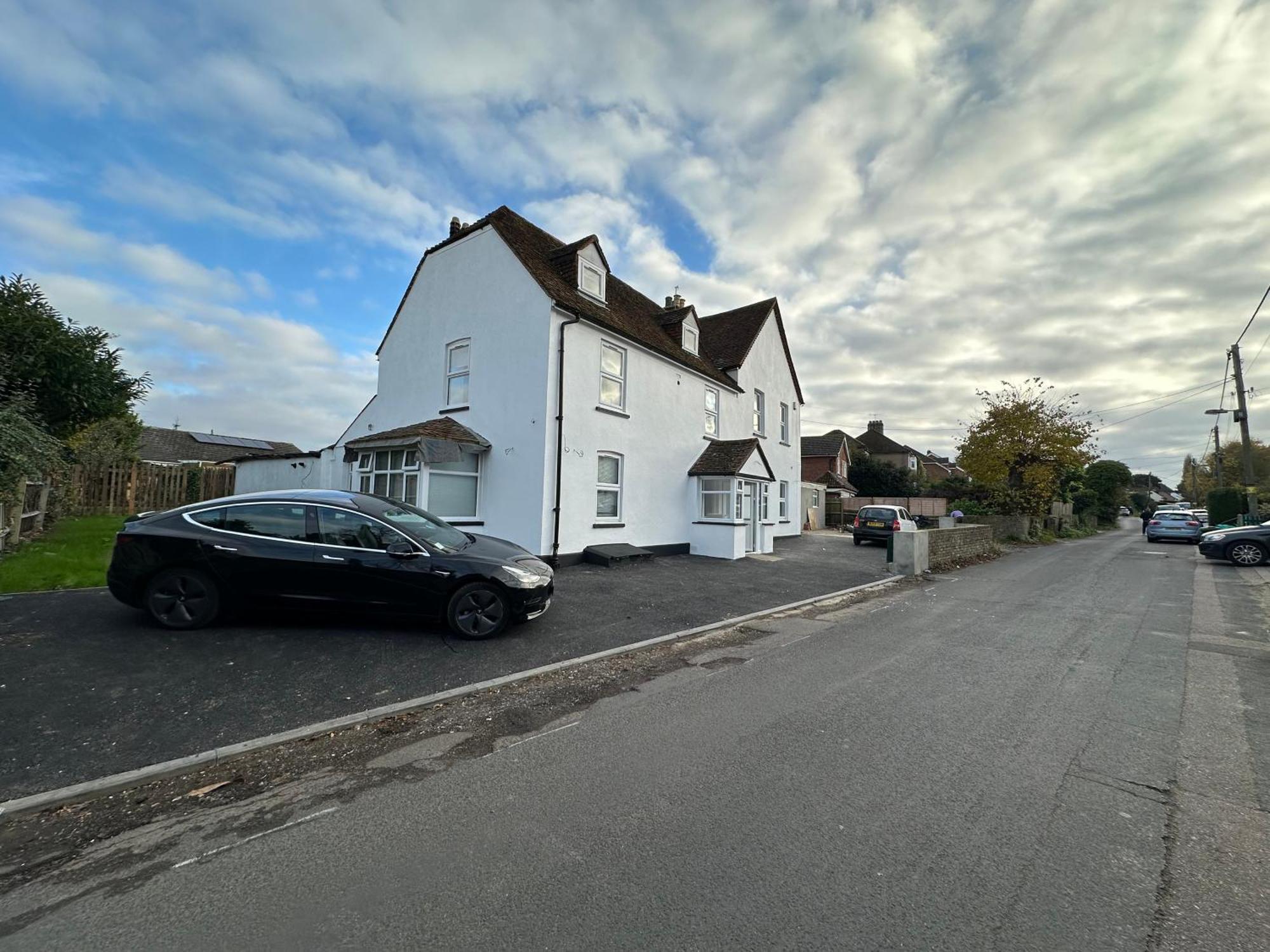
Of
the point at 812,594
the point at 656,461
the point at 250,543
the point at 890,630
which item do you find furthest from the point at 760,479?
the point at 250,543

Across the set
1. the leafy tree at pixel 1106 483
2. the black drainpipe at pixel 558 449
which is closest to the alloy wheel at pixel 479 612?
the black drainpipe at pixel 558 449

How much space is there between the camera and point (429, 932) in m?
2.28

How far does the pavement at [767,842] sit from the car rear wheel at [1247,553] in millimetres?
15468

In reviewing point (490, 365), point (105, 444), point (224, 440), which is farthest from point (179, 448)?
point (490, 365)

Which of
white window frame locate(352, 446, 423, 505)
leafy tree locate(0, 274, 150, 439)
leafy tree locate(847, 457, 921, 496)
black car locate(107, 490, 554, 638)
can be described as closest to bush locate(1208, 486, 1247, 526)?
leafy tree locate(847, 457, 921, 496)

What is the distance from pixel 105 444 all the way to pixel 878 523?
1113 inches

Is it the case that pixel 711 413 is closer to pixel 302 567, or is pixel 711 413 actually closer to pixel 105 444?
pixel 302 567

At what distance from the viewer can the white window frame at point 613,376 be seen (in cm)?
1427

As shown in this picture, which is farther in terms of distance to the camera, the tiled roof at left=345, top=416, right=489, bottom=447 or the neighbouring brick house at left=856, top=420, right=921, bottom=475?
the neighbouring brick house at left=856, top=420, right=921, bottom=475

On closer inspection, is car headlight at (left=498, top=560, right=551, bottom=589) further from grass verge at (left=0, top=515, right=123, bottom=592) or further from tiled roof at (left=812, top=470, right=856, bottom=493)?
tiled roof at (left=812, top=470, right=856, bottom=493)

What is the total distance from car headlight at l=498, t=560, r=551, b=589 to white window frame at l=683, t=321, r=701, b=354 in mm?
13251

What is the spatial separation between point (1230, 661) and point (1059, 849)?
19.1 feet

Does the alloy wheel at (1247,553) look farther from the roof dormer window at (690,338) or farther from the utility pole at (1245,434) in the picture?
the roof dormer window at (690,338)

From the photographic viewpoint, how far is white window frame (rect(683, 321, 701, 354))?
19.0 metres
